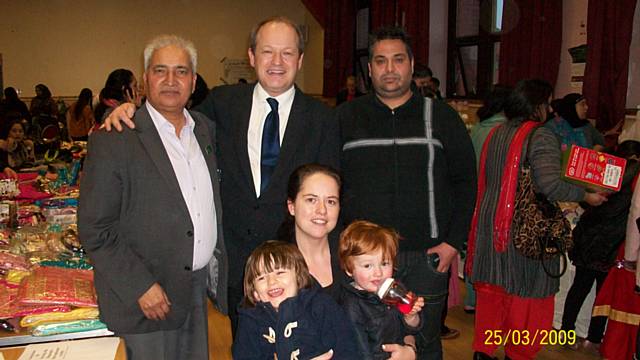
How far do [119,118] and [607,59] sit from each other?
4.62 meters

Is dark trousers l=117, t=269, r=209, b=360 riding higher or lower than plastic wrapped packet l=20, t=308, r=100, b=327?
lower

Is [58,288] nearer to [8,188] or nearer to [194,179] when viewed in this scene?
[194,179]

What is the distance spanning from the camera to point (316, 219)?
74.4 inches

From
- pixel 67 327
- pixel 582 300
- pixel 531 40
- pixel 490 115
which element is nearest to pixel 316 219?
pixel 67 327

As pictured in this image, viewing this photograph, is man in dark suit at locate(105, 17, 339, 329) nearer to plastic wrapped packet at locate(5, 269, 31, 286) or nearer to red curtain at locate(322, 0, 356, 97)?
plastic wrapped packet at locate(5, 269, 31, 286)

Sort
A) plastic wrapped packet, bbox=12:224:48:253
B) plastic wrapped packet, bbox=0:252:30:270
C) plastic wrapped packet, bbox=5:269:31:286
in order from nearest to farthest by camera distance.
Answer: plastic wrapped packet, bbox=5:269:31:286
plastic wrapped packet, bbox=0:252:30:270
plastic wrapped packet, bbox=12:224:48:253

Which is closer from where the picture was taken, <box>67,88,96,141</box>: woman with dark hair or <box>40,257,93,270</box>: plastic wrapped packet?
<box>40,257,93,270</box>: plastic wrapped packet

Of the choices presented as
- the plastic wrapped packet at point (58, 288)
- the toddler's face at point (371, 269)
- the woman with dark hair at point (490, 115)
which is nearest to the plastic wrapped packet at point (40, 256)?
the plastic wrapped packet at point (58, 288)

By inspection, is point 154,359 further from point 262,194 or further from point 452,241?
point 452,241

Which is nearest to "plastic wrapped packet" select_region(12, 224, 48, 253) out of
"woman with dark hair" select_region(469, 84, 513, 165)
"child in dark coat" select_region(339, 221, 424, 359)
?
"child in dark coat" select_region(339, 221, 424, 359)

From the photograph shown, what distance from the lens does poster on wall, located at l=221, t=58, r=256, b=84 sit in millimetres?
13148

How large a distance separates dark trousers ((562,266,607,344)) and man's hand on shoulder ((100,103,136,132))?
2.78 m

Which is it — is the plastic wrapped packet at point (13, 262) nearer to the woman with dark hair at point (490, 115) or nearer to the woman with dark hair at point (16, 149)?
the woman with dark hair at point (490, 115)

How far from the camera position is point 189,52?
2.09 m
